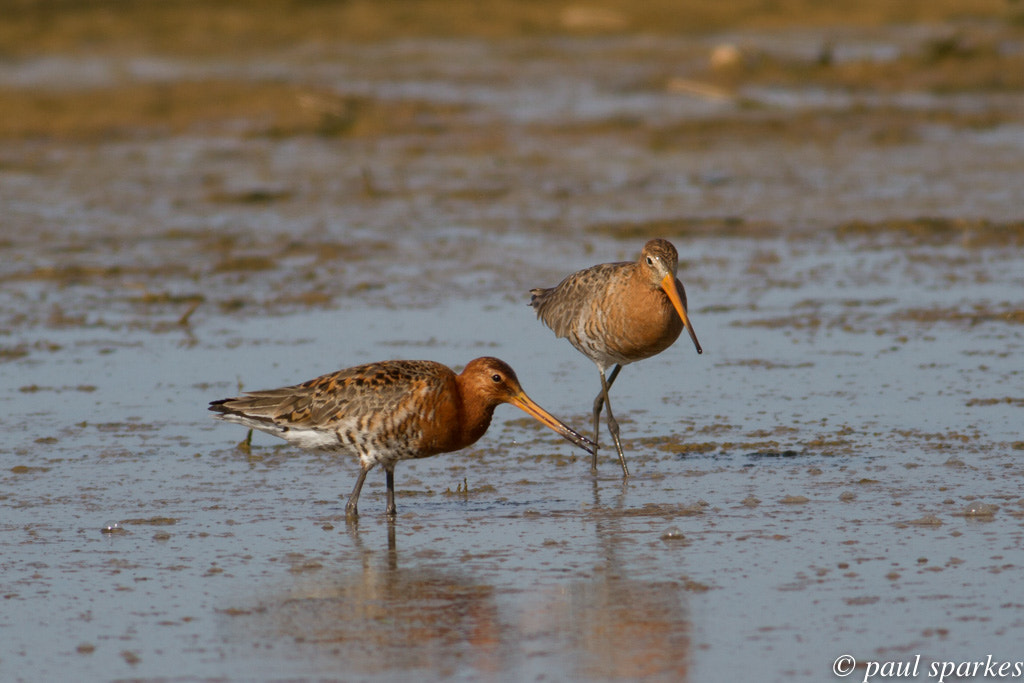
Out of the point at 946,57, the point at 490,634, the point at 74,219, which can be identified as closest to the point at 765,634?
the point at 490,634

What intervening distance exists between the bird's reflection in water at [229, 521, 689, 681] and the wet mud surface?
0.02 meters

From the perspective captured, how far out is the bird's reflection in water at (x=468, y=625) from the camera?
578 centimetres

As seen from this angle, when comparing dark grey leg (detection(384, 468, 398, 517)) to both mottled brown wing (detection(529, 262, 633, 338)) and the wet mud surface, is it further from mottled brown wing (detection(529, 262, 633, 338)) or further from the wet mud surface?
mottled brown wing (detection(529, 262, 633, 338))

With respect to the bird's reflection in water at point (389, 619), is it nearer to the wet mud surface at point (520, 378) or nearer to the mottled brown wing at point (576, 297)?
the wet mud surface at point (520, 378)

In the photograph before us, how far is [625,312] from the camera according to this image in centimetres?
916

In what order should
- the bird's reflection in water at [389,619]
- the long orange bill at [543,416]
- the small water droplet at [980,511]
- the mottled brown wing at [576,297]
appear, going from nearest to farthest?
the bird's reflection in water at [389,619]
the small water droplet at [980,511]
the long orange bill at [543,416]
the mottled brown wing at [576,297]

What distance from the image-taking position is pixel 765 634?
19.6ft

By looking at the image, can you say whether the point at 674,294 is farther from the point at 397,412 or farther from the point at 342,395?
the point at 342,395

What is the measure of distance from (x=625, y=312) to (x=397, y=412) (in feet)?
6.22

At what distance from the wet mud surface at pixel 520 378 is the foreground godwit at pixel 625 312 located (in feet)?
1.52

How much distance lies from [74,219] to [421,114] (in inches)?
312

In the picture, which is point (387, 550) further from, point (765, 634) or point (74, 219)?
point (74, 219)

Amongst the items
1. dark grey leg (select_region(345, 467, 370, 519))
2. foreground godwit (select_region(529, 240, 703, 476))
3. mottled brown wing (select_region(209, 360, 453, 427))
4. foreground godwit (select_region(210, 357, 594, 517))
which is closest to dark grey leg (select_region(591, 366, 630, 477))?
foreground godwit (select_region(529, 240, 703, 476))

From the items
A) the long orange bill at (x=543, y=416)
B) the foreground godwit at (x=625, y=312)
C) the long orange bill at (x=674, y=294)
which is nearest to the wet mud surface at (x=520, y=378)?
the long orange bill at (x=543, y=416)
